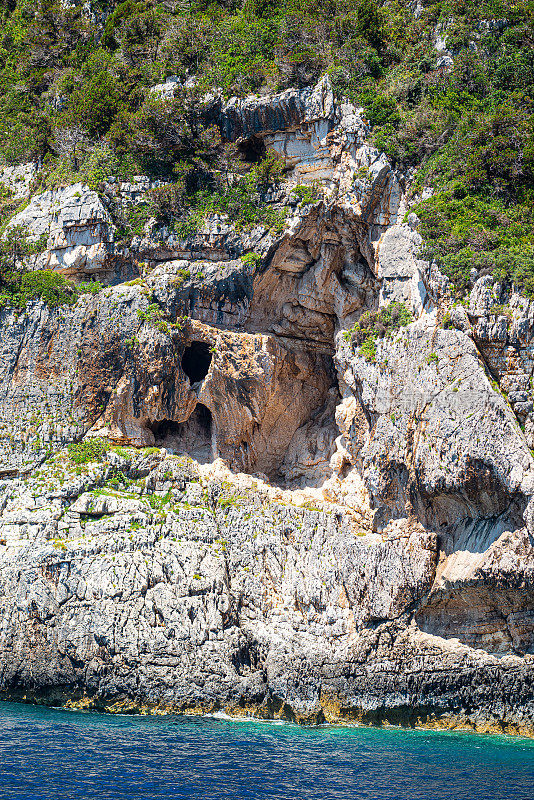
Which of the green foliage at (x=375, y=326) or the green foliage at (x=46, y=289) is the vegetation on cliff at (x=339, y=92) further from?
the green foliage at (x=46, y=289)

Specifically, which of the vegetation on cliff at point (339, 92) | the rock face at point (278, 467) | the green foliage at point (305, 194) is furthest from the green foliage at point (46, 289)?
the green foliage at point (305, 194)

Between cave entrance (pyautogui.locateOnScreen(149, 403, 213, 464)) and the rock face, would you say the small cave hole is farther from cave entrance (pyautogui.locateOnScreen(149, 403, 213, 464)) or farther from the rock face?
cave entrance (pyautogui.locateOnScreen(149, 403, 213, 464))

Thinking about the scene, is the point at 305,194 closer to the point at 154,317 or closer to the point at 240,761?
the point at 154,317

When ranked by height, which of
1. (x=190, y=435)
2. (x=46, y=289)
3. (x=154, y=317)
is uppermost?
(x=46, y=289)

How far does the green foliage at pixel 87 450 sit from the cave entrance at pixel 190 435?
9.82ft

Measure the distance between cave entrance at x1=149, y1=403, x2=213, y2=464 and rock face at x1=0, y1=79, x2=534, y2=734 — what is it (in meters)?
0.11

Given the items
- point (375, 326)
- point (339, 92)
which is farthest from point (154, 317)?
point (339, 92)

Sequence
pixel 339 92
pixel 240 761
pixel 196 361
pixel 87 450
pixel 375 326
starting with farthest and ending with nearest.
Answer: pixel 196 361 < pixel 339 92 < pixel 87 450 < pixel 375 326 < pixel 240 761

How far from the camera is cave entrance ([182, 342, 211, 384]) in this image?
3444 cm

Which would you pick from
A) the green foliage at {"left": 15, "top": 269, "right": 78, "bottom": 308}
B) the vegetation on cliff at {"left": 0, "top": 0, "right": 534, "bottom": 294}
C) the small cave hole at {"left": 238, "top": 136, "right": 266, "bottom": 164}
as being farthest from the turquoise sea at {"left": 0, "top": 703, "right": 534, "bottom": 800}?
the small cave hole at {"left": 238, "top": 136, "right": 266, "bottom": 164}

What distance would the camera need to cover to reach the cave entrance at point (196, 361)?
34.4 meters

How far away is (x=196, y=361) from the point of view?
34.9m

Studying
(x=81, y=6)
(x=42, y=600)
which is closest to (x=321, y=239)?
(x=42, y=600)

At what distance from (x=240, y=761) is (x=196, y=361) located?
62.5 ft
